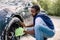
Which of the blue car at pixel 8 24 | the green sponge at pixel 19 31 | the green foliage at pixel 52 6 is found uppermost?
the blue car at pixel 8 24

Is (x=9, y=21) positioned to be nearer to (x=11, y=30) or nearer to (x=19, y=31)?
(x=11, y=30)

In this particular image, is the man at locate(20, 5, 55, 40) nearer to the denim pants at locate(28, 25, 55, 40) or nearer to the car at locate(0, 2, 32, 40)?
the denim pants at locate(28, 25, 55, 40)

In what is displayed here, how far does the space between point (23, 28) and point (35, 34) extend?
0.34 meters

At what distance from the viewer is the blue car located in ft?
19.2

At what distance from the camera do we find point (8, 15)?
6.04 m

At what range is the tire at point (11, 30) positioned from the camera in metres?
5.89

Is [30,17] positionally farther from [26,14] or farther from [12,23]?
[12,23]

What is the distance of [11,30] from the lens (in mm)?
6078

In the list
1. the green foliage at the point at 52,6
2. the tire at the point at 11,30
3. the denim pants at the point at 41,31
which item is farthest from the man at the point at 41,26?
the green foliage at the point at 52,6

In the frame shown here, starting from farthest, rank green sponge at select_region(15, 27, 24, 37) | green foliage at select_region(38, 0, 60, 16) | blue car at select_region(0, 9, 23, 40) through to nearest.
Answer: green foliage at select_region(38, 0, 60, 16) < green sponge at select_region(15, 27, 24, 37) < blue car at select_region(0, 9, 23, 40)

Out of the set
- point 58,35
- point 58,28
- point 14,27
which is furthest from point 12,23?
point 58,28

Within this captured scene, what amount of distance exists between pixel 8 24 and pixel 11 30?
0.19 metres

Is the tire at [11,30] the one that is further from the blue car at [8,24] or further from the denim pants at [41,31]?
the denim pants at [41,31]

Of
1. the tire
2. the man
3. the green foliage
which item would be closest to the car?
the tire
